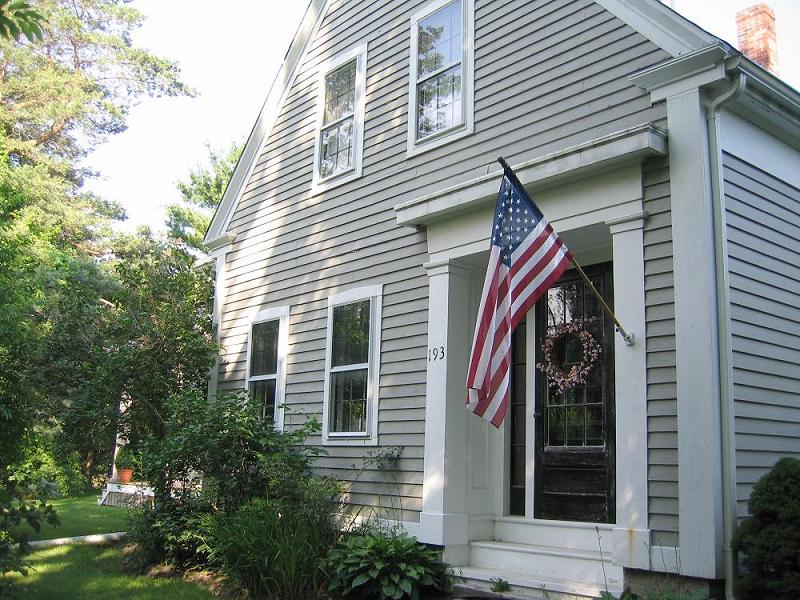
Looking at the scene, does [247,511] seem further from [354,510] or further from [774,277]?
[774,277]

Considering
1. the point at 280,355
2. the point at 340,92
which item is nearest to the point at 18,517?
the point at 280,355

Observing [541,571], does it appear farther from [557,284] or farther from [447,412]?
[557,284]

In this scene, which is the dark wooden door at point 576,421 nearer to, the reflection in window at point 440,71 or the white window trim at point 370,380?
the white window trim at point 370,380

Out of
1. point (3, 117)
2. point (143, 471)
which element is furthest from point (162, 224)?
point (143, 471)

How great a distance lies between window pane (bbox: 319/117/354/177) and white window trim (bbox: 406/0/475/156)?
4.14 feet

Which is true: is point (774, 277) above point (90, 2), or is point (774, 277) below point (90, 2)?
below

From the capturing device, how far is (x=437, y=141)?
8297 millimetres

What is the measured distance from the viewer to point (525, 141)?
23.8 ft

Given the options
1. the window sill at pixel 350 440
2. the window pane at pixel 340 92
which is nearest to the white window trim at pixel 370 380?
the window sill at pixel 350 440

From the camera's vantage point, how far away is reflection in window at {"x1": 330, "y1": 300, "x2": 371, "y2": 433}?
8.86 metres

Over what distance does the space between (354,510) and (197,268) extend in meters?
5.85

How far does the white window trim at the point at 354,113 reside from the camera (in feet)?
31.3

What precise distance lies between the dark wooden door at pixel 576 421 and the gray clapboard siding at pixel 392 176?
1.00m

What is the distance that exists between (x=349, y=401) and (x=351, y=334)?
791mm
